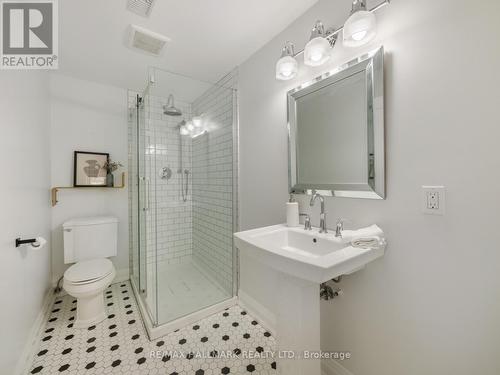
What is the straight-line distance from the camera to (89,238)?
2.16 metres

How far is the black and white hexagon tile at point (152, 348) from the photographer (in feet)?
4.41

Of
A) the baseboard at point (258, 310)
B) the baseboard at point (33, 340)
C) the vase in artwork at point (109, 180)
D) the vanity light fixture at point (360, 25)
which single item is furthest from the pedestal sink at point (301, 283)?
the vase in artwork at point (109, 180)

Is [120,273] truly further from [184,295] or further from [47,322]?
[184,295]

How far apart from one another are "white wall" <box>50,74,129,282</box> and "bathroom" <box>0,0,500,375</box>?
16 mm

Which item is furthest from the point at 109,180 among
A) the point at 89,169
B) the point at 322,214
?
the point at 322,214

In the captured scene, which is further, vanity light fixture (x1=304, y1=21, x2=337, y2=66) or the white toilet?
the white toilet

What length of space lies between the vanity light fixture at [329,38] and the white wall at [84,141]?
87.0 inches

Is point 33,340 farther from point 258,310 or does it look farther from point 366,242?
point 366,242

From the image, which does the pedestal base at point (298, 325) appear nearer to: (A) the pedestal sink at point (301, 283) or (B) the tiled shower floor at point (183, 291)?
(A) the pedestal sink at point (301, 283)

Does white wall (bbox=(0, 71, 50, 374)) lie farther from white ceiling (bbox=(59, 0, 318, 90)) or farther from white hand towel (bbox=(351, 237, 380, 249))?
white hand towel (bbox=(351, 237, 380, 249))

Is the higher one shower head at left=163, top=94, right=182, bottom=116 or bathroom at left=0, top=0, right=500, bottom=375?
shower head at left=163, top=94, right=182, bottom=116

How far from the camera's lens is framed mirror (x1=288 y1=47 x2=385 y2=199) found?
3.45 ft

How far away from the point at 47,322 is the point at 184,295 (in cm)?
116

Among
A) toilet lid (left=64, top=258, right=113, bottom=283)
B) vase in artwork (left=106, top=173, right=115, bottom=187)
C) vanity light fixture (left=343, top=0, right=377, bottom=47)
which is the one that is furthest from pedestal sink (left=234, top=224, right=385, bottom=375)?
vase in artwork (left=106, top=173, right=115, bottom=187)
